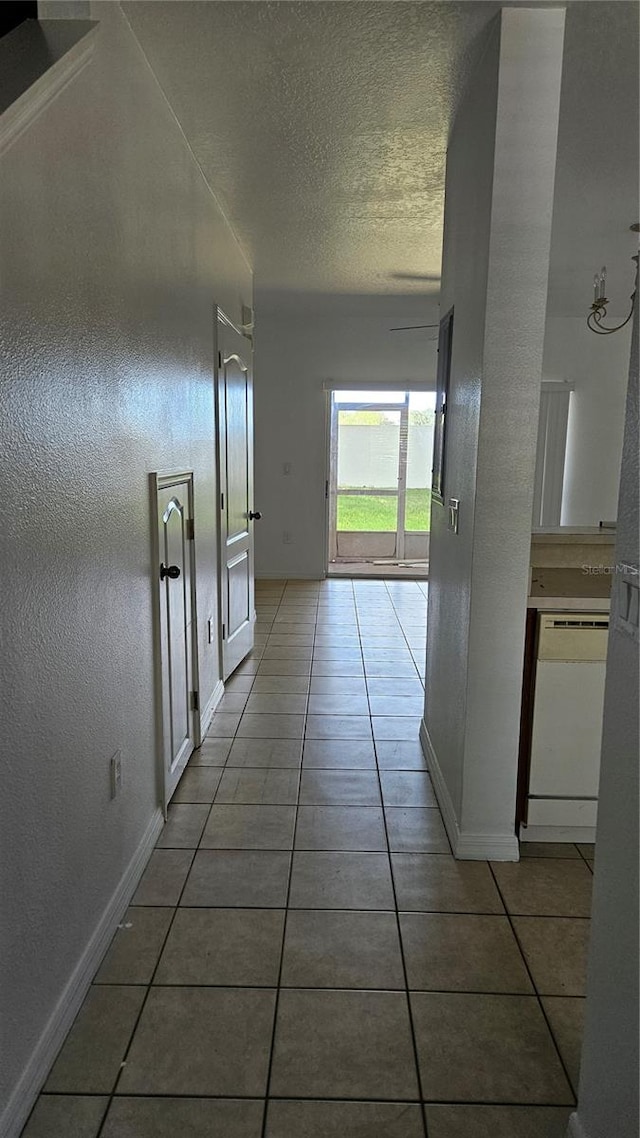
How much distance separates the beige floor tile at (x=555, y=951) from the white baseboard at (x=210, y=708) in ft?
5.51

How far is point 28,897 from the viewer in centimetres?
145

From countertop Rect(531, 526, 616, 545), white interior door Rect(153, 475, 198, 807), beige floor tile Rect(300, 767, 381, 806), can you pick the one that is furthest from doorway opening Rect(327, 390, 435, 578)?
countertop Rect(531, 526, 616, 545)

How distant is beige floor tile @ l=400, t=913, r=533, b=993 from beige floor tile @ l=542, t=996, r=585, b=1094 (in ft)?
0.24

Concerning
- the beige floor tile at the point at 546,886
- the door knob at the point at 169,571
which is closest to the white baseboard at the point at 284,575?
the door knob at the point at 169,571

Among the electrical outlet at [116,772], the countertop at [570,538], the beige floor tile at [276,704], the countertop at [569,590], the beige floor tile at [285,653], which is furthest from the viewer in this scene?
the beige floor tile at [285,653]

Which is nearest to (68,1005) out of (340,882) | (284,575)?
(340,882)

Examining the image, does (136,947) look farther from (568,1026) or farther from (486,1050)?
(568,1026)

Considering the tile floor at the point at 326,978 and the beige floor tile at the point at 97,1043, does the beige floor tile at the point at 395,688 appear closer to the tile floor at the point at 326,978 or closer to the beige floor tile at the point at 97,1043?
the tile floor at the point at 326,978

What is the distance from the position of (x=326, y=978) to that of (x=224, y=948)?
0.99 ft

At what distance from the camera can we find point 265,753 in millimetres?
3217

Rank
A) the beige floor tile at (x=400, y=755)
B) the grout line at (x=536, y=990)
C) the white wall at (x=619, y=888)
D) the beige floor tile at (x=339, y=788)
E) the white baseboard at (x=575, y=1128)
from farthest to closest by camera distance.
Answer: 1. the beige floor tile at (x=400, y=755)
2. the beige floor tile at (x=339, y=788)
3. the grout line at (x=536, y=990)
4. the white baseboard at (x=575, y=1128)
5. the white wall at (x=619, y=888)

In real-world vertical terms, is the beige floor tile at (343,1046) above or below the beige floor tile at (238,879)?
below

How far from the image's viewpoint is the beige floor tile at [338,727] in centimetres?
342

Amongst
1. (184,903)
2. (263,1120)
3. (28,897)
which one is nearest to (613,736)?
(263,1120)
